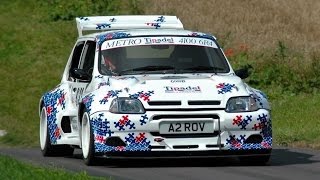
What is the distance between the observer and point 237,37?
30781mm

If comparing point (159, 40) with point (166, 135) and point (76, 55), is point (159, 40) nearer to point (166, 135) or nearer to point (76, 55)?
point (76, 55)

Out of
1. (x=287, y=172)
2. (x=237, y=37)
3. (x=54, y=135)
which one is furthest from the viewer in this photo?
(x=237, y=37)

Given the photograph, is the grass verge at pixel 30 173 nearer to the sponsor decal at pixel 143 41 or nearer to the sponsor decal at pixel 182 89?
the sponsor decal at pixel 182 89

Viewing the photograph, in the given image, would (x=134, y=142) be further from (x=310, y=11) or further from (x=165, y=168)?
(x=310, y=11)

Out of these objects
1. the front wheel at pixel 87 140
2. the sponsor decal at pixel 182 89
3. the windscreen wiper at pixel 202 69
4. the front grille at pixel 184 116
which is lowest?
the front wheel at pixel 87 140

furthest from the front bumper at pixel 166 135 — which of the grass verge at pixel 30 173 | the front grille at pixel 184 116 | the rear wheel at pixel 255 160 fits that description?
the grass verge at pixel 30 173

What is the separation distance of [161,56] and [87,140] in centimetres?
150

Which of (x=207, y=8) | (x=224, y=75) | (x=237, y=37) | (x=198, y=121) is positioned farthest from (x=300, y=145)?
(x=207, y=8)

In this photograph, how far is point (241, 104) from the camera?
13.8m

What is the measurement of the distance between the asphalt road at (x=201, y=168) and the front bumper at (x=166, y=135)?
206 millimetres

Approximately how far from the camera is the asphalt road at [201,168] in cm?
1254

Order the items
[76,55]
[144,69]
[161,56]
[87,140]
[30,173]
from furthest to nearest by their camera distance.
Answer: [76,55] → [161,56] → [144,69] → [87,140] → [30,173]

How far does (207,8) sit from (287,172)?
71.4 feet

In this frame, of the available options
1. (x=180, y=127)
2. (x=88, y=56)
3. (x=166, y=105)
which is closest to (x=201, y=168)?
(x=180, y=127)
